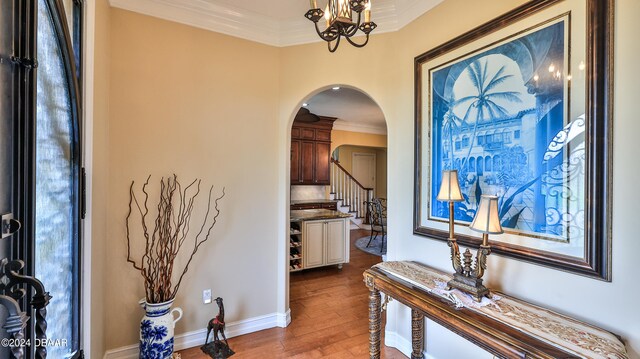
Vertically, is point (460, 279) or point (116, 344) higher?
point (460, 279)

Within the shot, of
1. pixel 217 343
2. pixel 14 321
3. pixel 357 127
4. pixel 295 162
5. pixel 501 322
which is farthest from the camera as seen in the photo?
pixel 357 127

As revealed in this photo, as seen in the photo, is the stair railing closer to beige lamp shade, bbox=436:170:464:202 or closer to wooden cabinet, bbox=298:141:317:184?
wooden cabinet, bbox=298:141:317:184

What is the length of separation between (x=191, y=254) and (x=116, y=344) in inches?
32.3

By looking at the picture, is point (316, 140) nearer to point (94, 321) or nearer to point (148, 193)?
point (148, 193)

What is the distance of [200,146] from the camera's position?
96.0 inches

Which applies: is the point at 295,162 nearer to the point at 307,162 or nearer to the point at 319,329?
the point at 307,162

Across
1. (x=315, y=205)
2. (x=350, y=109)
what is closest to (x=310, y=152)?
(x=315, y=205)

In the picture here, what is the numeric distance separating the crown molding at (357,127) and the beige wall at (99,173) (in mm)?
5502

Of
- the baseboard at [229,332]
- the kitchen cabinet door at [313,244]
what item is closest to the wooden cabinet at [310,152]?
the kitchen cabinet door at [313,244]

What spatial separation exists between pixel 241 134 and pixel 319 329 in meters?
2.00

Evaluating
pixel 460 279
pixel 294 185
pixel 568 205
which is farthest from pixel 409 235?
pixel 294 185

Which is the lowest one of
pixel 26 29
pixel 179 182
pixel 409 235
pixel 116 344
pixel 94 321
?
pixel 116 344

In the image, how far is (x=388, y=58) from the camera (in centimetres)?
247

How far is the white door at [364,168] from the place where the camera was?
919 centimetres
